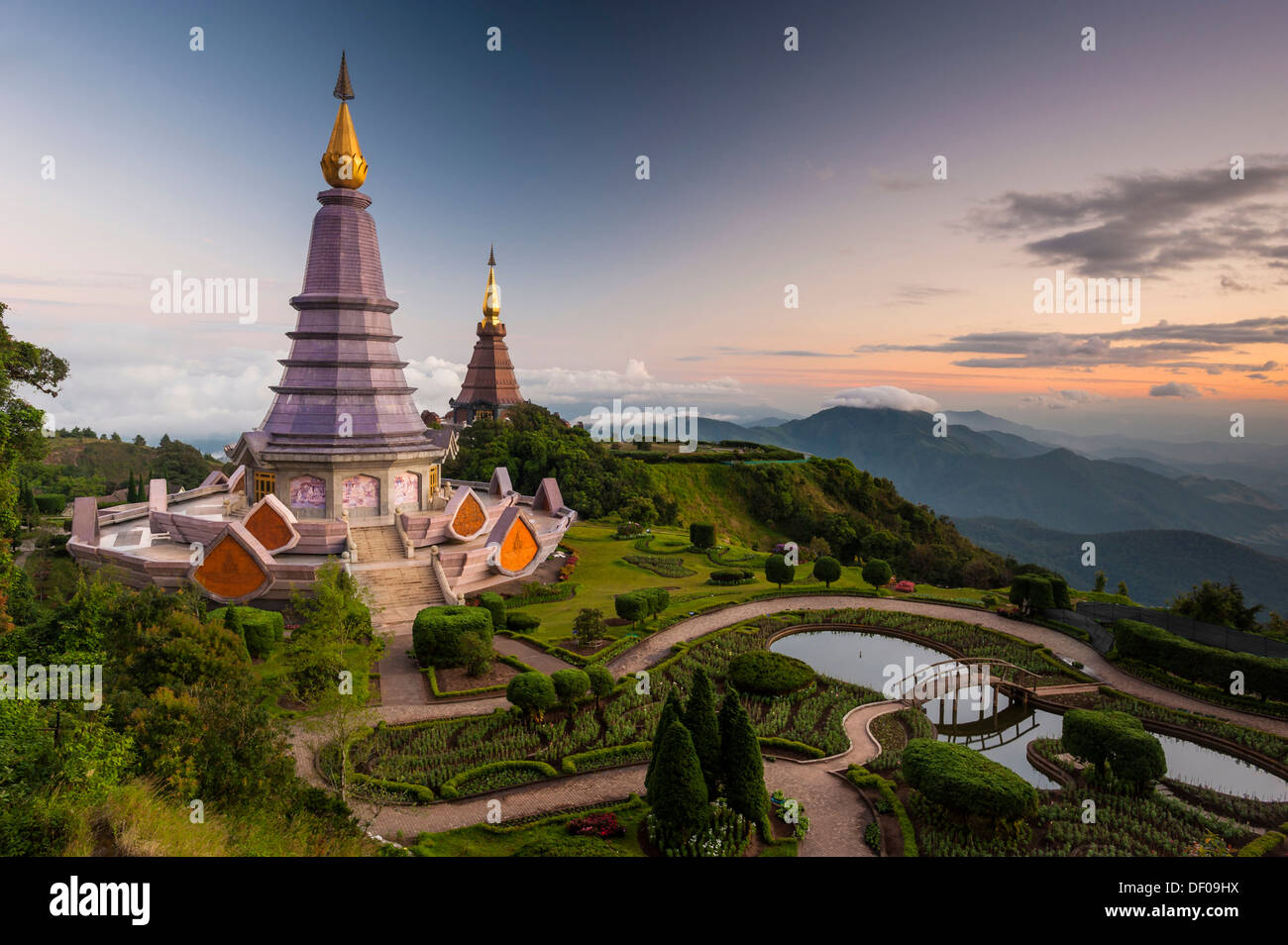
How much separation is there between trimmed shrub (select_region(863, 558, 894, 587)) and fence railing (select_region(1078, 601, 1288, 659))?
8.25m

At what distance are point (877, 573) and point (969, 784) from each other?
65.6ft

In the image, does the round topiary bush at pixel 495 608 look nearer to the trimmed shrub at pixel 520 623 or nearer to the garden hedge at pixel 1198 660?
the trimmed shrub at pixel 520 623

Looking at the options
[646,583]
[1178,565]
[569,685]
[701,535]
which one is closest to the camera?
[569,685]

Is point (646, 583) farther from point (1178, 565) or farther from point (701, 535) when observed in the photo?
point (1178, 565)

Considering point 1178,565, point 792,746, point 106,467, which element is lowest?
point 1178,565

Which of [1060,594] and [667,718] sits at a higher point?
[667,718]

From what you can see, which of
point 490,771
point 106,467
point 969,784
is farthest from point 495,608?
point 106,467

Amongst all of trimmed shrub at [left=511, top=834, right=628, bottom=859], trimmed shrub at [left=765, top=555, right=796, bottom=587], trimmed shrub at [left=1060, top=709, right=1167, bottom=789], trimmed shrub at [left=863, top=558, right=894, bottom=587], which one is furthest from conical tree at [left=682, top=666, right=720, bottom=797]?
trimmed shrub at [left=863, top=558, right=894, bottom=587]

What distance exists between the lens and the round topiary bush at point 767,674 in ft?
73.4

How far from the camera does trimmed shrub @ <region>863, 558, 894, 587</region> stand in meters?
34.3

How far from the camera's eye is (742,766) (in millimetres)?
14625

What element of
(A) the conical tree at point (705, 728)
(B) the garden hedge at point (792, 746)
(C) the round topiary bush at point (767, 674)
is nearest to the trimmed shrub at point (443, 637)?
(C) the round topiary bush at point (767, 674)
